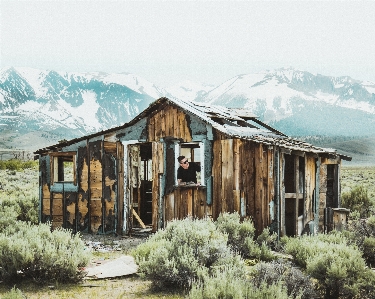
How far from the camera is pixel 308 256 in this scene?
7.73 m

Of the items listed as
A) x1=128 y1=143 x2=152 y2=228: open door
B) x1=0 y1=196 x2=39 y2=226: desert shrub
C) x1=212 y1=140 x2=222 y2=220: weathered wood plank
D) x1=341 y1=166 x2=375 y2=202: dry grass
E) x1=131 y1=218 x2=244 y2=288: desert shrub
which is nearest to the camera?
x1=131 y1=218 x2=244 y2=288: desert shrub

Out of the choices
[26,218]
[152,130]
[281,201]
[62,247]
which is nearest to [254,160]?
[281,201]

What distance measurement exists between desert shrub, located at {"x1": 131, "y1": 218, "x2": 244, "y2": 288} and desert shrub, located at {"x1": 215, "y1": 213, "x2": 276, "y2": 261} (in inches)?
56.9

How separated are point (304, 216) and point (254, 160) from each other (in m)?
2.23

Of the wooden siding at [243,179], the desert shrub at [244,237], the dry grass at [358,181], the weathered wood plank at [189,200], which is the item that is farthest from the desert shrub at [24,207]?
the dry grass at [358,181]

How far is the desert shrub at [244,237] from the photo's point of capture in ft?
28.9

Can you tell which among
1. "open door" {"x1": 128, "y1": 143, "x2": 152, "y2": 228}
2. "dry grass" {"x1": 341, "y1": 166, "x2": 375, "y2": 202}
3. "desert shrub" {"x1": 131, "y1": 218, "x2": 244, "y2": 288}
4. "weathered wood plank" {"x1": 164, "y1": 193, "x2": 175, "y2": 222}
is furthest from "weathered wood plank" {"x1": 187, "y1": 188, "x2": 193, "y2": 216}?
"dry grass" {"x1": 341, "y1": 166, "x2": 375, "y2": 202}

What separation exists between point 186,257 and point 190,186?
446 cm

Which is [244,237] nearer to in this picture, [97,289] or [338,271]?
[338,271]

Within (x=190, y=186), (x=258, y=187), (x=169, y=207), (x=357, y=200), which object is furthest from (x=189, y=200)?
(x=357, y=200)

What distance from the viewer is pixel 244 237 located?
30.7ft

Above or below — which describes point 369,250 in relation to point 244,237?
below

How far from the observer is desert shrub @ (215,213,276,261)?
28.9ft

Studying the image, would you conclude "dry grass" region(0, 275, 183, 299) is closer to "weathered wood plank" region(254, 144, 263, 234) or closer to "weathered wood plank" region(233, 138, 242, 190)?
"weathered wood plank" region(254, 144, 263, 234)
